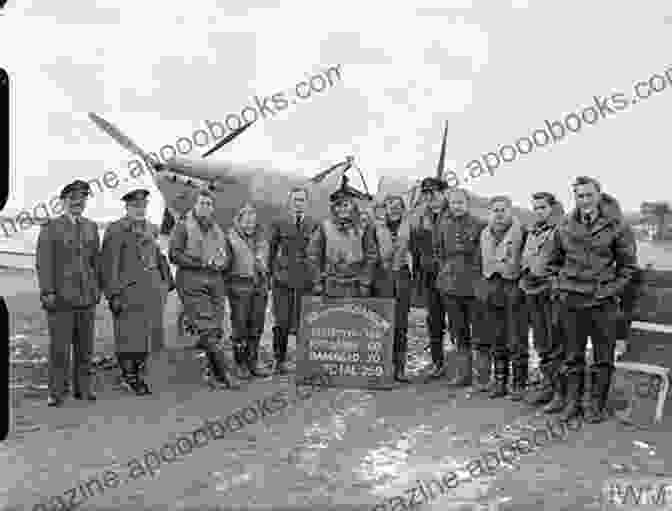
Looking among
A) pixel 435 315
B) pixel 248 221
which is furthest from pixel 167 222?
pixel 435 315

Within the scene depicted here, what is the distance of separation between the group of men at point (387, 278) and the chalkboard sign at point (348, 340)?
24cm

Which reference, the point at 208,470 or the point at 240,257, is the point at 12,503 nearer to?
the point at 208,470

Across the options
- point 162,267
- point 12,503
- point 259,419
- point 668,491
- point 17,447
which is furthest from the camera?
point 162,267

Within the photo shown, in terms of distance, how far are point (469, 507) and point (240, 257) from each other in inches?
149

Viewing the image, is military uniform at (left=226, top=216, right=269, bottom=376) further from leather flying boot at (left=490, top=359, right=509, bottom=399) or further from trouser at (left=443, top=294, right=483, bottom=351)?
leather flying boot at (left=490, top=359, right=509, bottom=399)

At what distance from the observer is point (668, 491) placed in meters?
3.75

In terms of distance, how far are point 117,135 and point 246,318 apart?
4651mm

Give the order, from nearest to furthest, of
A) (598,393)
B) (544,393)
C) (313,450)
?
(313,450)
(598,393)
(544,393)

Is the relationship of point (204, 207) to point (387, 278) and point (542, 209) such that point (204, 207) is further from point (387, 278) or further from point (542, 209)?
point (542, 209)

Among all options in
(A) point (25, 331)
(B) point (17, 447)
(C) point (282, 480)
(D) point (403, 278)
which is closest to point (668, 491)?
(C) point (282, 480)

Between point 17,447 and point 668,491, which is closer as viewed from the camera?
point 668,491

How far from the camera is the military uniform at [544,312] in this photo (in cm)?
562

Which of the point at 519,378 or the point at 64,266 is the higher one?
the point at 64,266

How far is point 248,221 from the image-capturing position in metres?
6.84
